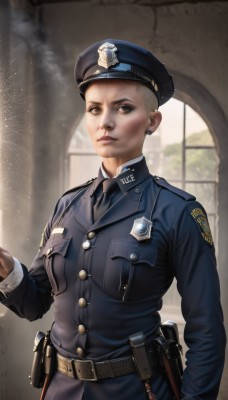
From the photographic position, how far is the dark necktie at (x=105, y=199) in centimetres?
160

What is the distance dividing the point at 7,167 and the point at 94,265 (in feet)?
5.78

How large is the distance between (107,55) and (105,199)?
401mm

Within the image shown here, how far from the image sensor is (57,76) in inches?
147

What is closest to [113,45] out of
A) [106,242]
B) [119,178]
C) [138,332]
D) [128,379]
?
[119,178]

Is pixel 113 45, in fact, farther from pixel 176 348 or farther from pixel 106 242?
pixel 176 348

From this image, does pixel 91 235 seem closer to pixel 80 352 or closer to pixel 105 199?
pixel 105 199

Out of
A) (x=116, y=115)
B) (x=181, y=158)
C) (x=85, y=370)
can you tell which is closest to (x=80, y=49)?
(x=116, y=115)

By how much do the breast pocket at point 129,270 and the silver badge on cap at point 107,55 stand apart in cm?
49

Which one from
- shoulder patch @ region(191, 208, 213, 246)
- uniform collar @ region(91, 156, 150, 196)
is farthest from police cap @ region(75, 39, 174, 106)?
shoulder patch @ region(191, 208, 213, 246)

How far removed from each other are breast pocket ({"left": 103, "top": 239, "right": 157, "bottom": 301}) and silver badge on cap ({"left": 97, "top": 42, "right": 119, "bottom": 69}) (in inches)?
19.4

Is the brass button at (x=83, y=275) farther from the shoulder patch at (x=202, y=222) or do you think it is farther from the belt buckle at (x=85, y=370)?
the shoulder patch at (x=202, y=222)

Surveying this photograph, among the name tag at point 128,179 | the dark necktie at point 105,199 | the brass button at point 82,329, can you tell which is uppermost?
the name tag at point 128,179

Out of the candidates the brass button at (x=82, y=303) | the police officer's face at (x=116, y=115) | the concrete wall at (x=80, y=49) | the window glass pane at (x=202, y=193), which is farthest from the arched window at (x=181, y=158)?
the brass button at (x=82, y=303)

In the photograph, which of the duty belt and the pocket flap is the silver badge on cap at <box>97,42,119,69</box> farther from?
the duty belt
